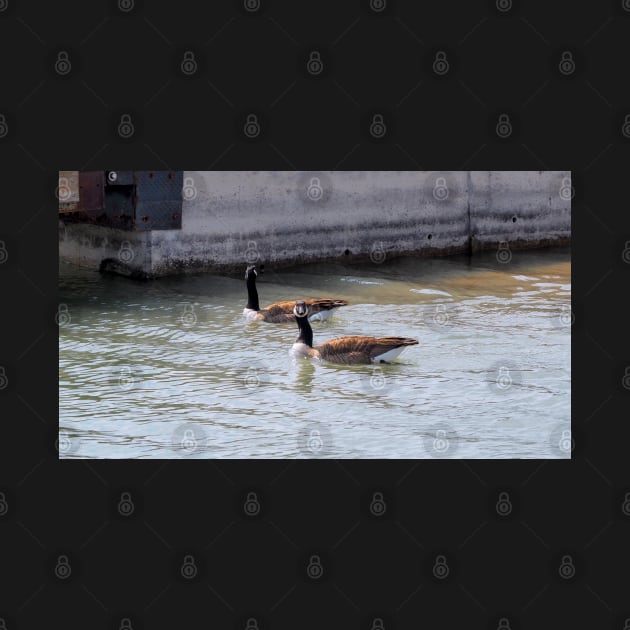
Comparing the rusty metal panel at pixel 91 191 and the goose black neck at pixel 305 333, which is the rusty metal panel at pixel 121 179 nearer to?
the rusty metal panel at pixel 91 191

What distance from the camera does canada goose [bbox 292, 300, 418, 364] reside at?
16828 mm

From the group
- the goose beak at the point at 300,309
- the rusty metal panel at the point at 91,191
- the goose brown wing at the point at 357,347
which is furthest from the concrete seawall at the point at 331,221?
the goose brown wing at the point at 357,347

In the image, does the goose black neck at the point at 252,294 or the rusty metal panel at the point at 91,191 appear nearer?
the goose black neck at the point at 252,294

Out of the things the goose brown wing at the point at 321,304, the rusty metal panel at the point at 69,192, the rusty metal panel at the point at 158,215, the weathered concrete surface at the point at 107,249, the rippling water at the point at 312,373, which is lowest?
the rippling water at the point at 312,373

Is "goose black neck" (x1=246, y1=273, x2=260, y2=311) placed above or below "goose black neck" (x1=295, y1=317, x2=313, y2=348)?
above

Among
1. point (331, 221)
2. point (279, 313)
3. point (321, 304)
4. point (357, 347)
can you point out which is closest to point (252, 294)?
point (279, 313)

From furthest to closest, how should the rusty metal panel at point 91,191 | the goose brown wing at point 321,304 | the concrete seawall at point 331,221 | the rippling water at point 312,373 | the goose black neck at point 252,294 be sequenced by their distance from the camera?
1. the concrete seawall at point 331,221
2. the rusty metal panel at point 91,191
3. the goose black neck at point 252,294
4. the goose brown wing at point 321,304
5. the rippling water at point 312,373

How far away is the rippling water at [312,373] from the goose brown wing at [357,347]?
161mm

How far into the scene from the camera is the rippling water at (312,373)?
13.9 metres

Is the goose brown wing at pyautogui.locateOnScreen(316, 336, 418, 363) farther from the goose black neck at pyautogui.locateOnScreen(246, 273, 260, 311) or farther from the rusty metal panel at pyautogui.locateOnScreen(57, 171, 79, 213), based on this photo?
the rusty metal panel at pyautogui.locateOnScreen(57, 171, 79, 213)

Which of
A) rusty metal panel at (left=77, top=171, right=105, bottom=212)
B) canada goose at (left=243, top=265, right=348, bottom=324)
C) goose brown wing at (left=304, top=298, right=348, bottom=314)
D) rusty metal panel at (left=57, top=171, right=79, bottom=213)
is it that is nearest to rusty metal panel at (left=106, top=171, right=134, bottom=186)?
rusty metal panel at (left=77, top=171, right=105, bottom=212)

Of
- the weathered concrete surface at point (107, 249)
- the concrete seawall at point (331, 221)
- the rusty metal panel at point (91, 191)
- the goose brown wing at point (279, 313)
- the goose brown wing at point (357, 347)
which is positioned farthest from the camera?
the concrete seawall at point (331, 221)

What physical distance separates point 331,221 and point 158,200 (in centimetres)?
391

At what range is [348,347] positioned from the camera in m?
17.0
